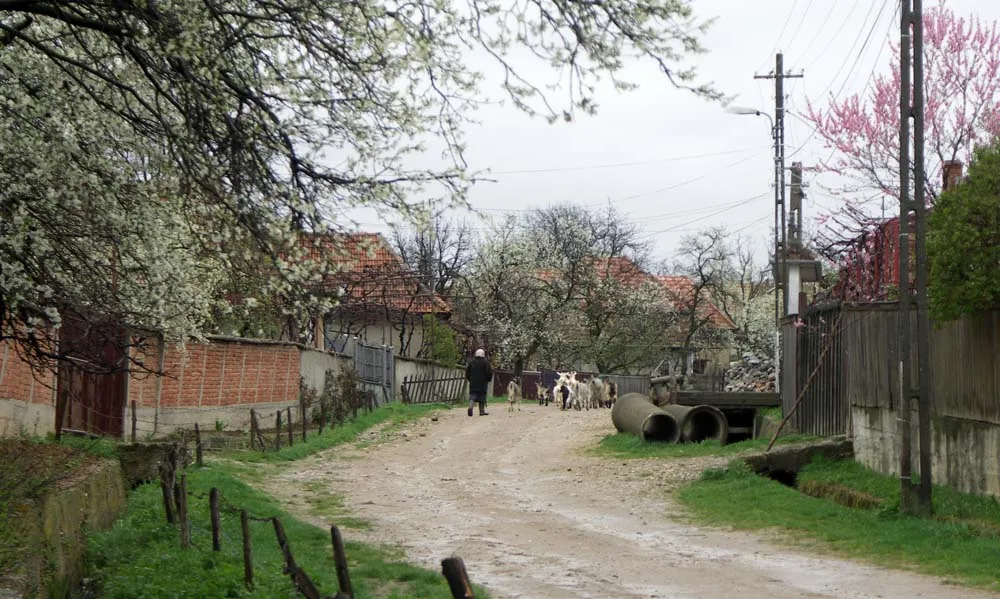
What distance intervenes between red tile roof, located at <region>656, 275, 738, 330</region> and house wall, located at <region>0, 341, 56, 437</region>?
5097 centimetres

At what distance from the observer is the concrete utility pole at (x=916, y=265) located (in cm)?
1320

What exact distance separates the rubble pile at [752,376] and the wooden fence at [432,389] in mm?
9549

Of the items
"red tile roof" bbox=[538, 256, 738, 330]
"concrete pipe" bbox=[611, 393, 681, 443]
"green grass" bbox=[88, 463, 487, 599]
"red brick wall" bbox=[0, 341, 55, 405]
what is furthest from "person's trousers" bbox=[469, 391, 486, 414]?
"red tile roof" bbox=[538, 256, 738, 330]

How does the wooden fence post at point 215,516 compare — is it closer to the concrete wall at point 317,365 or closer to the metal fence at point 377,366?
the concrete wall at point 317,365

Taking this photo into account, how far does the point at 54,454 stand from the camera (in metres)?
13.2

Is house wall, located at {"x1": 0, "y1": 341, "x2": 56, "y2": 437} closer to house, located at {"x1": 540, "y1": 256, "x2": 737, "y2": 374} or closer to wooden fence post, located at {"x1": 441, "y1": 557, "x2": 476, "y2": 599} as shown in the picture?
Result: wooden fence post, located at {"x1": 441, "y1": 557, "x2": 476, "y2": 599}

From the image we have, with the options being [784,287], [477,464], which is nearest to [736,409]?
[784,287]

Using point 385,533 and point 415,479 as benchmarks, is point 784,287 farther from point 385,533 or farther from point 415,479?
point 385,533

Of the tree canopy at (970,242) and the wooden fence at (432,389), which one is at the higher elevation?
the tree canopy at (970,242)

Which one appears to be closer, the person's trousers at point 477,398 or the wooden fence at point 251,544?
the wooden fence at point 251,544

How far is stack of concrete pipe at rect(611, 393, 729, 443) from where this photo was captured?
23562 millimetres

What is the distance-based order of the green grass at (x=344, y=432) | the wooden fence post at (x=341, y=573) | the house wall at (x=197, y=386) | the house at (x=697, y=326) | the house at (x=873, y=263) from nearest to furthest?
the wooden fence post at (x=341, y=573)
the house wall at (x=197, y=386)
the house at (x=873, y=263)
the green grass at (x=344, y=432)
the house at (x=697, y=326)

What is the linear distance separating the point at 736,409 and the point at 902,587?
1646 centimetres

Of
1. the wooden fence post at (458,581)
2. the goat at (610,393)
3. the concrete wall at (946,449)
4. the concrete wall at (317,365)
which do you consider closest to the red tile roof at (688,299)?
the goat at (610,393)
